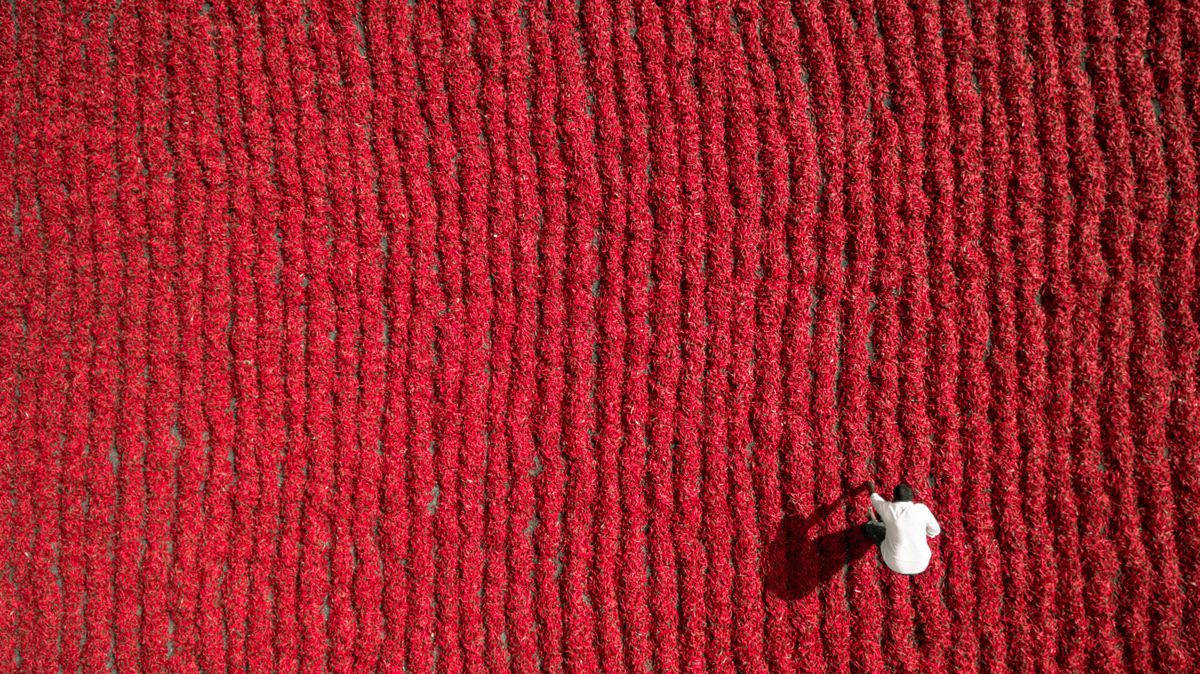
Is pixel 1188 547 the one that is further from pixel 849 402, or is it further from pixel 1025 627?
pixel 849 402

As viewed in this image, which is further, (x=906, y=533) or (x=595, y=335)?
(x=595, y=335)

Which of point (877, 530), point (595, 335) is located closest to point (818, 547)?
point (877, 530)

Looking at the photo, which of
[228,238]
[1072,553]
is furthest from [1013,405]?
[228,238]

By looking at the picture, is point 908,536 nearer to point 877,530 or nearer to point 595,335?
point 877,530
